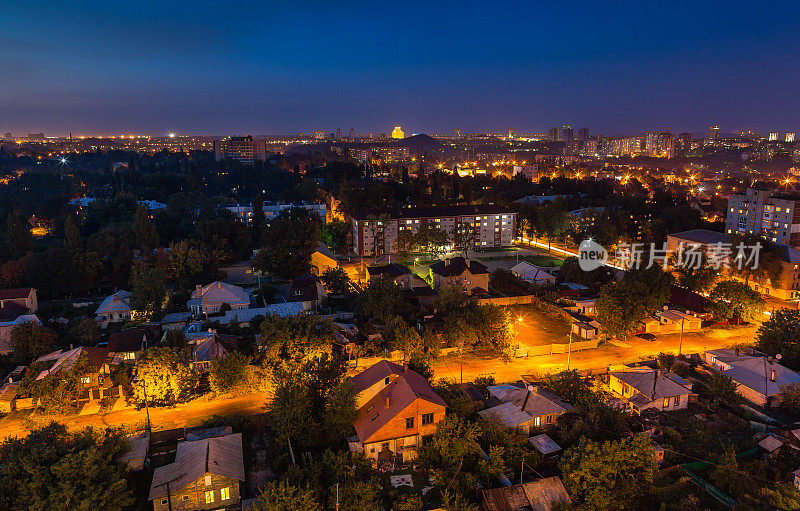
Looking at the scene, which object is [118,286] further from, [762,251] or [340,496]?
[762,251]

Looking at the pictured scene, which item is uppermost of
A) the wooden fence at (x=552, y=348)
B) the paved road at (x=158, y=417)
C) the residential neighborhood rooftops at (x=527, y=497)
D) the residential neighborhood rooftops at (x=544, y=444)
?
the residential neighborhood rooftops at (x=527, y=497)

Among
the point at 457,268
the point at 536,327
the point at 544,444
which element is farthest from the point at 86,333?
the point at 536,327

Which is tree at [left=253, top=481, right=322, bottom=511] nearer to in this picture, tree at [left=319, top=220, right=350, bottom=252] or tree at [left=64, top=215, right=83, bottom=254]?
tree at [left=64, top=215, right=83, bottom=254]

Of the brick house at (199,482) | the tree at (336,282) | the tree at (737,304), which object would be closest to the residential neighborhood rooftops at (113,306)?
the tree at (336,282)

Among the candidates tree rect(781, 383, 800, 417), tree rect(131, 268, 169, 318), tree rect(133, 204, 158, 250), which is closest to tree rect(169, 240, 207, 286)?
tree rect(131, 268, 169, 318)

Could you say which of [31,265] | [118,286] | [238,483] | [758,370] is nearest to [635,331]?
[758,370]

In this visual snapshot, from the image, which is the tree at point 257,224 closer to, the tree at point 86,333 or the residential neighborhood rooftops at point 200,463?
the tree at point 86,333
